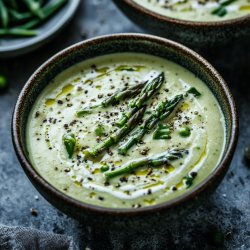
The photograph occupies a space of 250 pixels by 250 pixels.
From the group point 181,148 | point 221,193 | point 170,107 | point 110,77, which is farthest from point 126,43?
point 221,193

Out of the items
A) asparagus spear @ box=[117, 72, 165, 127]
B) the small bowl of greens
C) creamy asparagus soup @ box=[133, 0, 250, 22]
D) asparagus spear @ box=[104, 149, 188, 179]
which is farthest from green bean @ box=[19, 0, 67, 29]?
asparagus spear @ box=[104, 149, 188, 179]

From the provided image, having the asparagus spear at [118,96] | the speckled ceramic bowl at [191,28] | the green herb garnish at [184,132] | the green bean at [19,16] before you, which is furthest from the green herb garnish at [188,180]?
the green bean at [19,16]

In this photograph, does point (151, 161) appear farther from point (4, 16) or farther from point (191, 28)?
point (4, 16)

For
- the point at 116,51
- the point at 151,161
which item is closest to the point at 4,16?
the point at 116,51

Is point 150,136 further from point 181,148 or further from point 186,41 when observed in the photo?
point 186,41

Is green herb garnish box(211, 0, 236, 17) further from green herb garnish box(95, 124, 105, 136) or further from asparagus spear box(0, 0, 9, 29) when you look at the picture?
asparagus spear box(0, 0, 9, 29)

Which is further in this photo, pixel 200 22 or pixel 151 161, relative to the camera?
pixel 200 22
